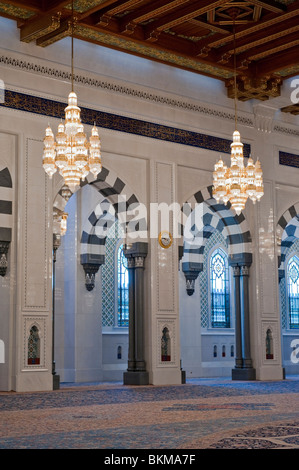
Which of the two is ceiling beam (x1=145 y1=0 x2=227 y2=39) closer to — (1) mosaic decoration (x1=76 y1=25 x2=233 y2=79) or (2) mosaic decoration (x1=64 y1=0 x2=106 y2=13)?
(1) mosaic decoration (x1=76 y1=25 x2=233 y2=79)

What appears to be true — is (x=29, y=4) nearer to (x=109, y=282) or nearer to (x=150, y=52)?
(x=150, y=52)

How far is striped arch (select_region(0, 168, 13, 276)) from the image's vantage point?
7.71 m

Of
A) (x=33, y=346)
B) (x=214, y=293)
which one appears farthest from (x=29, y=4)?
(x=214, y=293)

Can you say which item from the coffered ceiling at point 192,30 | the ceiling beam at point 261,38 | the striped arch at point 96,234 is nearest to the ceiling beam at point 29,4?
the coffered ceiling at point 192,30

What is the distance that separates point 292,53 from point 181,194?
219 centimetres

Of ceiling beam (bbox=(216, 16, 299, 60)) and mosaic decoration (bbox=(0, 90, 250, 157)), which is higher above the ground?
ceiling beam (bbox=(216, 16, 299, 60))

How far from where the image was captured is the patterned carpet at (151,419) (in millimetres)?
3688

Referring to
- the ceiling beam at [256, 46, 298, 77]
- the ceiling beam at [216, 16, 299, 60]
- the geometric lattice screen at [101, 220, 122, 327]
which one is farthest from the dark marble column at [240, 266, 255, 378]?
the ceiling beam at [216, 16, 299, 60]

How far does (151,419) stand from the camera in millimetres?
4801

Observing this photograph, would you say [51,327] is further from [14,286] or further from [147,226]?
[147,226]

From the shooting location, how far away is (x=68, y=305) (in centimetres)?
1036

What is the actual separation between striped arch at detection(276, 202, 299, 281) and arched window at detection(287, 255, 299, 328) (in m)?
0.62

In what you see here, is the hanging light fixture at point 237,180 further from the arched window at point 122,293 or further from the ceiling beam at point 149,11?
the arched window at point 122,293

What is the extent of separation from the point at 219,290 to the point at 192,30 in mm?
5166
